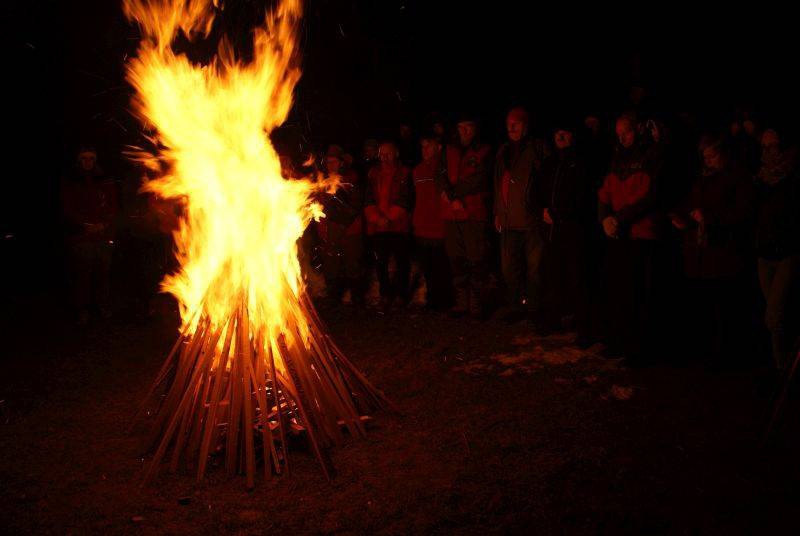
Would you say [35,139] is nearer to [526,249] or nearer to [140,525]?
[526,249]

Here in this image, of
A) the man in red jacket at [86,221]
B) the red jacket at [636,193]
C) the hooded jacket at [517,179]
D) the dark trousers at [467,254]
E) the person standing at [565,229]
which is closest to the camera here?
the red jacket at [636,193]

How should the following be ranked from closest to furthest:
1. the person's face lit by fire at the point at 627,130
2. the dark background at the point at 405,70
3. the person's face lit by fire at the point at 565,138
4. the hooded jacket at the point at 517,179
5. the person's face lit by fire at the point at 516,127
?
1. the person's face lit by fire at the point at 627,130
2. the person's face lit by fire at the point at 565,138
3. the hooded jacket at the point at 517,179
4. the person's face lit by fire at the point at 516,127
5. the dark background at the point at 405,70

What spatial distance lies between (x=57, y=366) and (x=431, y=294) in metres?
4.27

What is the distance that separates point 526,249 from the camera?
7.54 metres

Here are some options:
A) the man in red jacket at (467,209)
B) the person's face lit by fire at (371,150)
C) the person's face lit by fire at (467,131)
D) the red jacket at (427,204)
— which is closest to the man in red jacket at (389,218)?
the red jacket at (427,204)

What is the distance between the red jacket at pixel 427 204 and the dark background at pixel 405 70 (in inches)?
151

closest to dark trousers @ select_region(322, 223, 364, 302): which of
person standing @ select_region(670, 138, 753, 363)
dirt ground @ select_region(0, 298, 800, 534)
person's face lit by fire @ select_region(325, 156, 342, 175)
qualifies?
person's face lit by fire @ select_region(325, 156, 342, 175)

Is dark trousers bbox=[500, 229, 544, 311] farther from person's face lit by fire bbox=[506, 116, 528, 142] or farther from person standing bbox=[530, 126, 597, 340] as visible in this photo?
person's face lit by fire bbox=[506, 116, 528, 142]

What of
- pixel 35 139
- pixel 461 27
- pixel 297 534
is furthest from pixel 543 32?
pixel 297 534

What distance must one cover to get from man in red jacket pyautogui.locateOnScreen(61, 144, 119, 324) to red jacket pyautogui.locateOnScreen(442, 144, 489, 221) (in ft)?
14.2

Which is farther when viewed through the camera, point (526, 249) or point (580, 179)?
point (526, 249)

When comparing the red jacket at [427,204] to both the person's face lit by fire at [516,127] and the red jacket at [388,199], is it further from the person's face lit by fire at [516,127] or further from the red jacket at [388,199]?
the person's face lit by fire at [516,127]

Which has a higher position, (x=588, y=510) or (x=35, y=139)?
(x=35, y=139)

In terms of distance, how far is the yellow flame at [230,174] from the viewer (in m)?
4.41
